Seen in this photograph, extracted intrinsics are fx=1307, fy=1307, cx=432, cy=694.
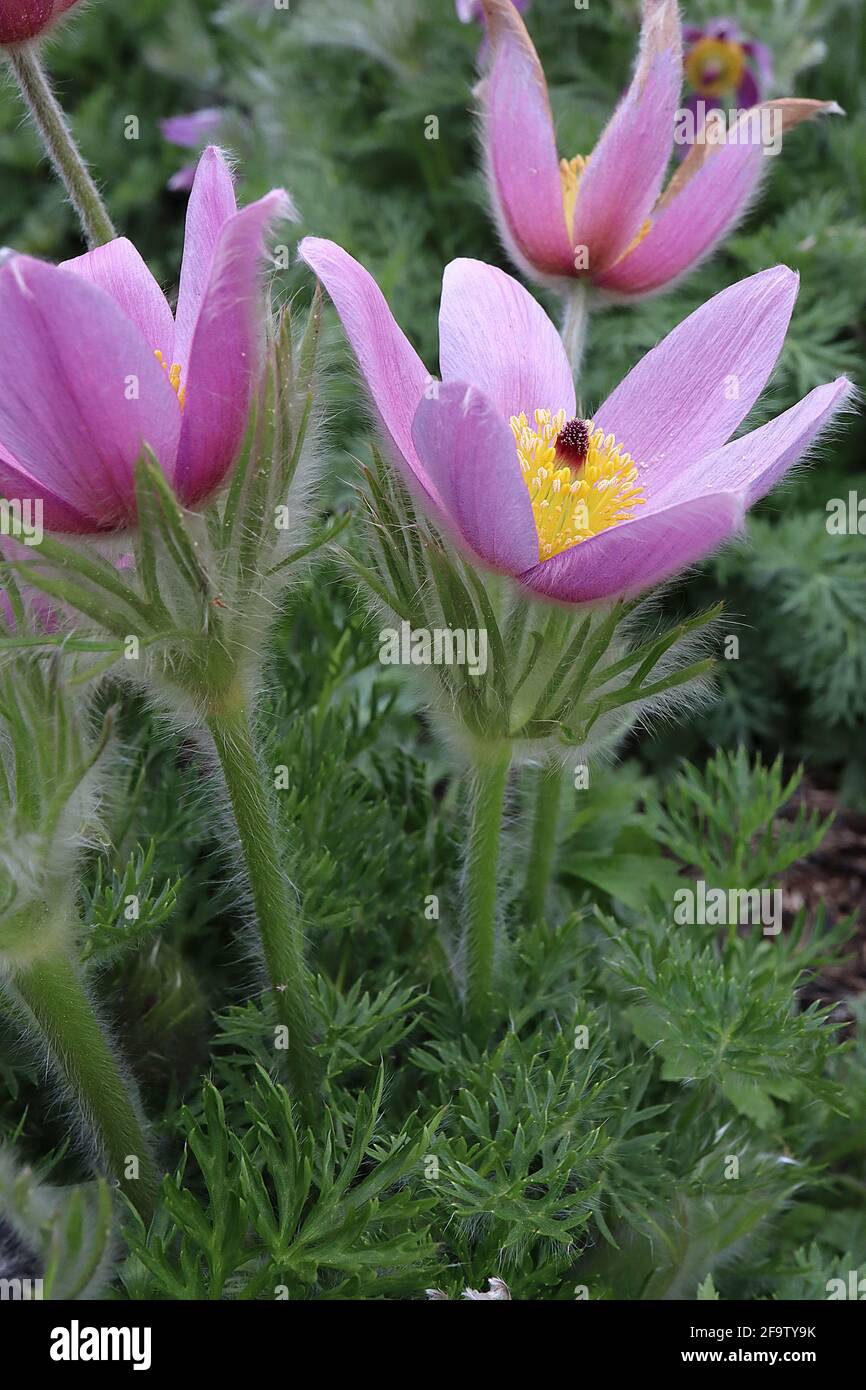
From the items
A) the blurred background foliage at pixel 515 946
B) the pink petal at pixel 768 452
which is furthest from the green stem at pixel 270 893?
the pink petal at pixel 768 452

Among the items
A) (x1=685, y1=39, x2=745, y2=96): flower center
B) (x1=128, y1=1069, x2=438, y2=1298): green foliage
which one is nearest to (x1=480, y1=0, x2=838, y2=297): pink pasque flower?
(x1=128, y1=1069, x2=438, y2=1298): green foliage

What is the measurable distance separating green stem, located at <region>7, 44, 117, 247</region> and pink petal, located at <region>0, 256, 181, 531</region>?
1.30ft

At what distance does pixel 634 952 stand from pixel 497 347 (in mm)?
594

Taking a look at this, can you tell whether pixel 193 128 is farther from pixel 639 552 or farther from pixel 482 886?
pixel 639 552

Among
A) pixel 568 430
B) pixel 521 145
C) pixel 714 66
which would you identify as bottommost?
pixel 568 430

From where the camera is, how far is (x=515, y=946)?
4.43 ft

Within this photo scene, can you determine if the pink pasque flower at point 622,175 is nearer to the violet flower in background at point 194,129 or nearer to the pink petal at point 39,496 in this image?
the pink petal at point 39,496

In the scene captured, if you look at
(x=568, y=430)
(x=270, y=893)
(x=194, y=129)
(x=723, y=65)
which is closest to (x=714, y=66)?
(x=723, y=65)

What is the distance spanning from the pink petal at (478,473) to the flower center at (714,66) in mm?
1872

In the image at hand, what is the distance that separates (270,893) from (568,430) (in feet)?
1.49

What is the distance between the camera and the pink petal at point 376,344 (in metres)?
0.90

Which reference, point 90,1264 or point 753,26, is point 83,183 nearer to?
point 90,1264

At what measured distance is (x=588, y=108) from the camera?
2562 millimetres
